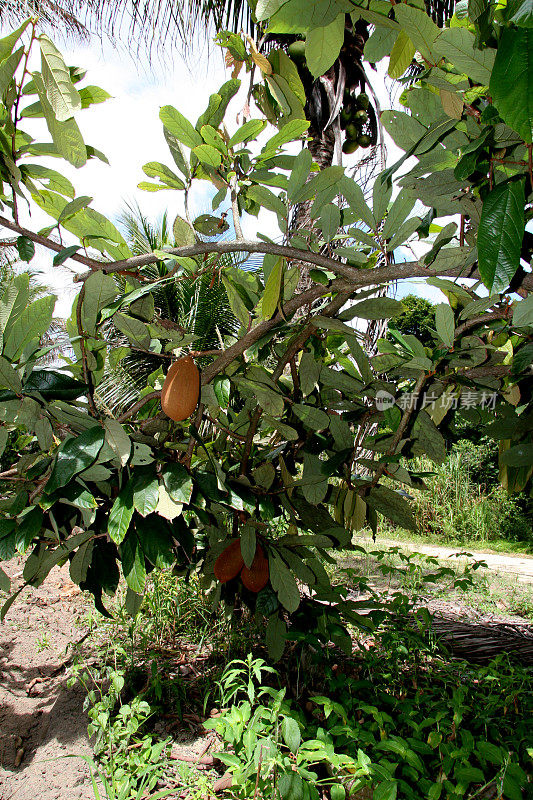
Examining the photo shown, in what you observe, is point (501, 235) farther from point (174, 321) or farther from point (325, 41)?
point (174, 321)

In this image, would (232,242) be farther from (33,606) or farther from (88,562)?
(33,606)

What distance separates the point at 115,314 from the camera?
2.25ft

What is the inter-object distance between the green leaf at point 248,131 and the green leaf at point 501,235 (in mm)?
284

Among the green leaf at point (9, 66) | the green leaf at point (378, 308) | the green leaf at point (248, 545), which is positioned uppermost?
the green leaf at point (9, 66)

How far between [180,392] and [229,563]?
0.41 m

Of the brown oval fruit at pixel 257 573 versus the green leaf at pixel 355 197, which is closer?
the green leaf at pixel 355 197

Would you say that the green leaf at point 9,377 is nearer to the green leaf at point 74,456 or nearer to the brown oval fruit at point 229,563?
the green leaf at point 74,456

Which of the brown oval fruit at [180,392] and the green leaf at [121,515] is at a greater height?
the brown oval fruit at [180,392]

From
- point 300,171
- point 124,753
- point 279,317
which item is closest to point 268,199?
point 300,171

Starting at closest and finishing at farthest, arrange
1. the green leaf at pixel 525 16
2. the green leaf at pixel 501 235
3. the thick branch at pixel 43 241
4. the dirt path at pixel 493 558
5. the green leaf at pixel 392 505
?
1. the green leaf at pixel 525 16
2. the green leaf at pixel 501 235
3. the thick branch at pixel 43 241
4. the green leaf at pixel 392 505
5. the dirt path at pixel 493 558

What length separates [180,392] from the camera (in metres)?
0.67

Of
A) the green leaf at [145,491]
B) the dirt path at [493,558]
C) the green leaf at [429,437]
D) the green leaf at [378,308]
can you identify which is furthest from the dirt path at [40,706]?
the dirt path at [493,558]

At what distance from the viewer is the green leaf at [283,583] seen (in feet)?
2.84

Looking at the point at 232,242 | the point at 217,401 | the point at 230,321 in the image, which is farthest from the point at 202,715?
the point at 230,321
